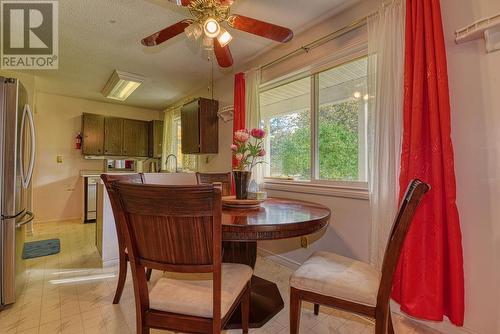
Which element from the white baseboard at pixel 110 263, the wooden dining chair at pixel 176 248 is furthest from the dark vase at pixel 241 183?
the white baseboard at pixel 110 263

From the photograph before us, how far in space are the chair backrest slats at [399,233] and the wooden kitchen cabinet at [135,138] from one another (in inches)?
202

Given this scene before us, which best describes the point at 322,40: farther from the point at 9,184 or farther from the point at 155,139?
the point at 155,139

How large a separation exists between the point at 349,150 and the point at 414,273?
1.03 metres

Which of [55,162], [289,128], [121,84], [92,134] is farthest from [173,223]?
[55,162]

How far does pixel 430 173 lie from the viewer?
147 centimetres

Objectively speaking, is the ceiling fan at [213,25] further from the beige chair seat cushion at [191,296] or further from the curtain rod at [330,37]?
the beige chair seat cushion at [191,296]

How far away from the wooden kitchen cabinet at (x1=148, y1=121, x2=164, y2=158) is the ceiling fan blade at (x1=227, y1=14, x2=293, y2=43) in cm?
420

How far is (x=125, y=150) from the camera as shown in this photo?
5027mm

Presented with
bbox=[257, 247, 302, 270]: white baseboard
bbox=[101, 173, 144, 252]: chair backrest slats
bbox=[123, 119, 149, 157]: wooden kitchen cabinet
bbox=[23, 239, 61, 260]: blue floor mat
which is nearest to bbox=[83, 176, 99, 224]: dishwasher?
bbox=[123, 119, 149, 157]: wooden kitchen cabinet

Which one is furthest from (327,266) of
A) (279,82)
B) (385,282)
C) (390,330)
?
(279,82)

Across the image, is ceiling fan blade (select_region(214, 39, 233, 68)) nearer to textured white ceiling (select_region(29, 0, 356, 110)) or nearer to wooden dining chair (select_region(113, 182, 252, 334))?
textured white ceiling (select_region(29, 0, 356, 110))

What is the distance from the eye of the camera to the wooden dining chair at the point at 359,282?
1.03m

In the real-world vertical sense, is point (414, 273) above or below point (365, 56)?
below

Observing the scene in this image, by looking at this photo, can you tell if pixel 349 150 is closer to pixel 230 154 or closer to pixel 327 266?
pixel 327 266
